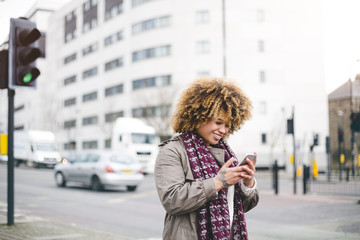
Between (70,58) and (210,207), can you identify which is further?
(70,58)

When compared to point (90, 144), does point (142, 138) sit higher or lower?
higher

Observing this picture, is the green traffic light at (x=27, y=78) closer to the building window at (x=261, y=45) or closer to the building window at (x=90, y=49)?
the building window at (x=261, y=45)

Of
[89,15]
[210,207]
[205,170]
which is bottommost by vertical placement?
[210,207]

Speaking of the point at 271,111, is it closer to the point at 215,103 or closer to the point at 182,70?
the point at 182,70

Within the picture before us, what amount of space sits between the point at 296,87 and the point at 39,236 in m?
36.1

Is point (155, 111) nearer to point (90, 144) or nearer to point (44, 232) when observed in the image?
point (90, 144)

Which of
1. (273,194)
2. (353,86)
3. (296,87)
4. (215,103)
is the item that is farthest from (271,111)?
(215,103)

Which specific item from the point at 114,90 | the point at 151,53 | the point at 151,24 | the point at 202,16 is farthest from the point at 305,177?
the point at 114,90

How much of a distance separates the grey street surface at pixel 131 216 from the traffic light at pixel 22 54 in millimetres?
2351

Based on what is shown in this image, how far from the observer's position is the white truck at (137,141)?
27.2 m

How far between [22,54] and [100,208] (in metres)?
5.91

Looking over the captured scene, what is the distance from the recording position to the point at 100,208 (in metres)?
11.9

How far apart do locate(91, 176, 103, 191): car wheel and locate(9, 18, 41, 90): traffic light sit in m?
9.71

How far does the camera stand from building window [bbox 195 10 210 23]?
4131 centimetres
